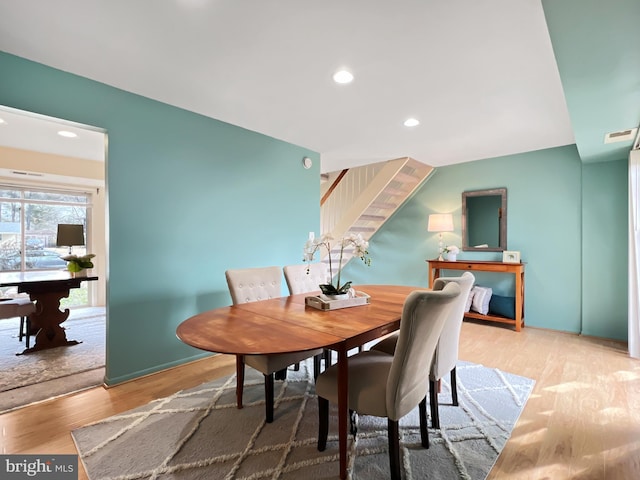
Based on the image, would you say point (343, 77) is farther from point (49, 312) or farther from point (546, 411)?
point (49, 312)

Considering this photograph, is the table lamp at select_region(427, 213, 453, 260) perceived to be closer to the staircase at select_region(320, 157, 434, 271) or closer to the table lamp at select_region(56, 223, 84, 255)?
the staircase at select_region(320, 157, 434, 271)

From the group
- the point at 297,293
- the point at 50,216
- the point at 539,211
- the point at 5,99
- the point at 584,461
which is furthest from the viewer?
the point at 50,216

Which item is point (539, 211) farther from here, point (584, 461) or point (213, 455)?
point (213, 455)

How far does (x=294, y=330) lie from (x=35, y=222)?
551 centimetres

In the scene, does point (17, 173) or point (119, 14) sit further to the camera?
point (17, 173)

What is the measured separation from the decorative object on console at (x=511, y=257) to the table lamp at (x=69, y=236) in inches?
220

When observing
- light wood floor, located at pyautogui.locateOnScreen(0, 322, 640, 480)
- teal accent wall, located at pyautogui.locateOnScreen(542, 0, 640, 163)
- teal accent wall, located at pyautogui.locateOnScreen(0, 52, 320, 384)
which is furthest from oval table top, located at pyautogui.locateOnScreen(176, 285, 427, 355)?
teal accent wall, located at pyautogui.locateOnScreen(542, 0, 640, 163)

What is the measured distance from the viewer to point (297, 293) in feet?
8.93

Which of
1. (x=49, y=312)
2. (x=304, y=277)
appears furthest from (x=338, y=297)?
(x=49, y=312)

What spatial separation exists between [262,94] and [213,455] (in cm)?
249

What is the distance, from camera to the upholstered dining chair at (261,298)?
1.87 meters

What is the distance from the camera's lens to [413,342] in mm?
1329

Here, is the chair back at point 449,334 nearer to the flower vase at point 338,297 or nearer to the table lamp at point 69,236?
the flower vase at point 338,297

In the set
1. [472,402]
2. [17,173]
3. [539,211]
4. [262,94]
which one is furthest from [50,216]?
[539,211]
